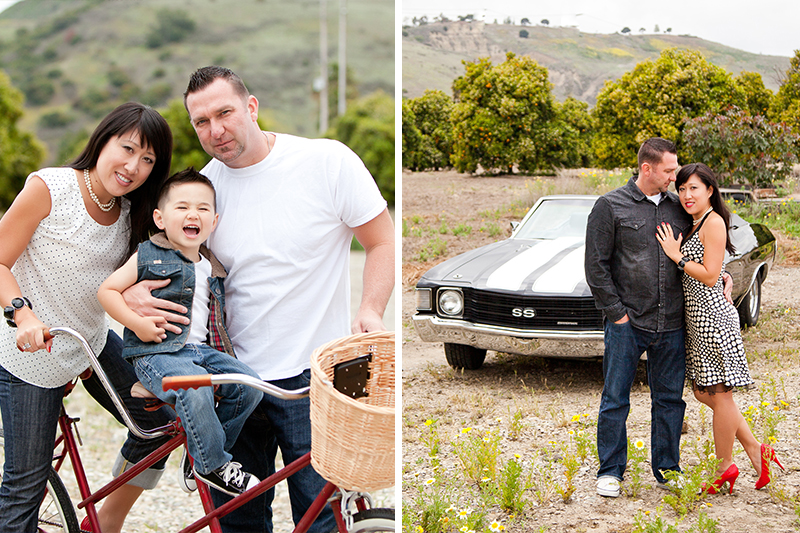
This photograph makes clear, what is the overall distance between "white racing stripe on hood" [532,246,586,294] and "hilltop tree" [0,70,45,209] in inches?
472

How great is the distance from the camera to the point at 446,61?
1062cm

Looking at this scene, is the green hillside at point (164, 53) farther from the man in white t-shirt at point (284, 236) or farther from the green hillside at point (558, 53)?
the man in white t-shirt at point (284, 236)

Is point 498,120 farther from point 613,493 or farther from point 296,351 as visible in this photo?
point 296,351

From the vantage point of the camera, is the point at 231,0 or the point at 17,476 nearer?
the point at 17,476

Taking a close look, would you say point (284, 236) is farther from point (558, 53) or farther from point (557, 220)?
point (558, 53)

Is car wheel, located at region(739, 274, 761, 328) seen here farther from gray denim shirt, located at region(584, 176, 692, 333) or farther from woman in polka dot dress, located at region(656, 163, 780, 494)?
gray denim shirt, located at region(584, 176, 692, 333)

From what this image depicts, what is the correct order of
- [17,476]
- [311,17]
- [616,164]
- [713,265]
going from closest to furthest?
1. [17,476]
2. [713,265]
3. [616,164]
4. [311,17]

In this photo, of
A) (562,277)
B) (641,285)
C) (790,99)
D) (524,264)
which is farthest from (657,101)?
Answer: (641,285)

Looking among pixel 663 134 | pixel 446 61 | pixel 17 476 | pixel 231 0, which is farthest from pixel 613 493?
pixel 231 0

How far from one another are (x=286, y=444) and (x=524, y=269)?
261cm

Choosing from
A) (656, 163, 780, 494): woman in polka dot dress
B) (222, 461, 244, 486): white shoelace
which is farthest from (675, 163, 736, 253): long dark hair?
(222, 461, 244, 486): white shoelace

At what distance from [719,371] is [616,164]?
15.5ft

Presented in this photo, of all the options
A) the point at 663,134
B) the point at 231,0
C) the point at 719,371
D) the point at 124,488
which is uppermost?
the point at 231,0

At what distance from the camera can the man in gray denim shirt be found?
324 cm
